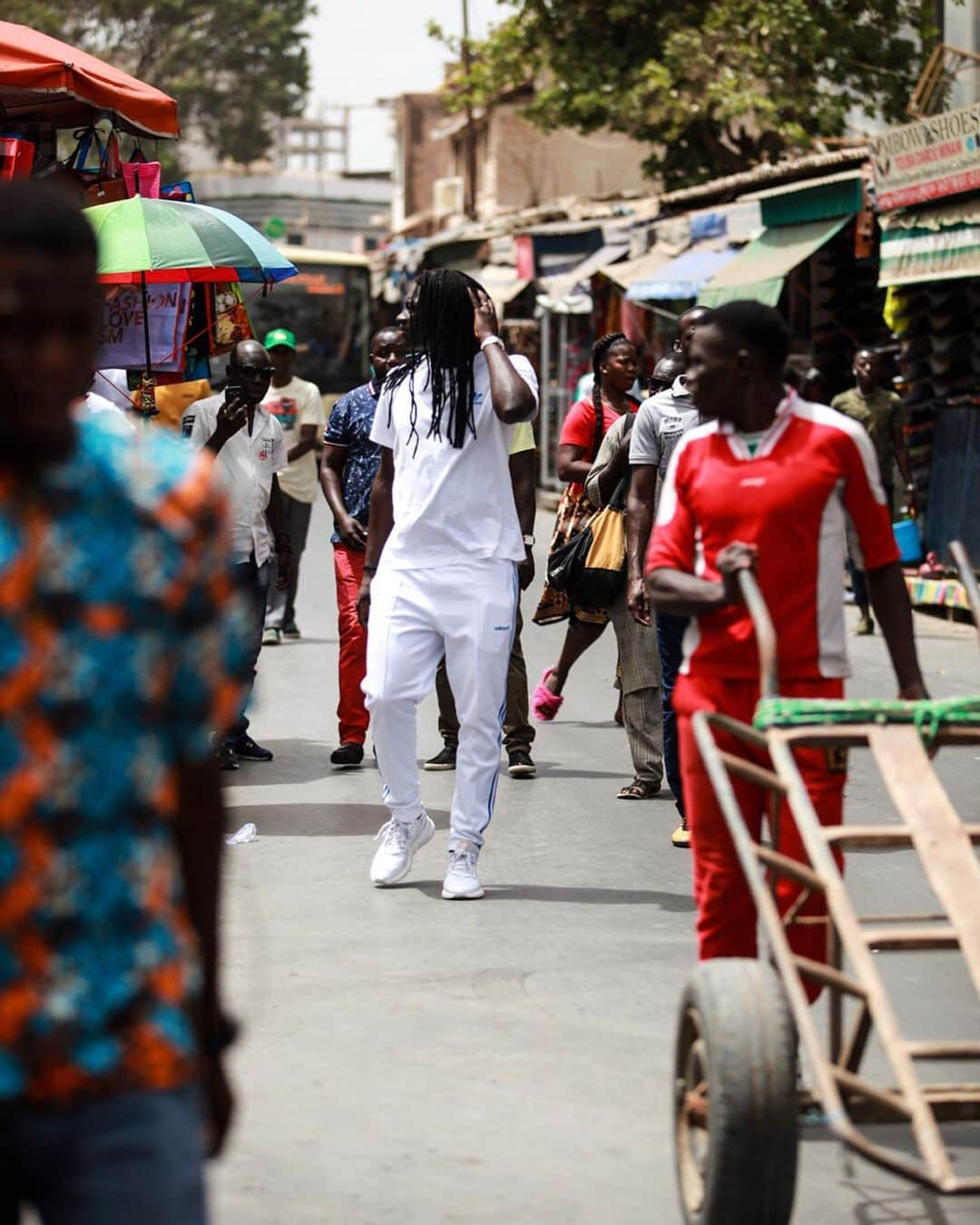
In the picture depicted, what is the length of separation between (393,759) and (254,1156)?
2.31 meters

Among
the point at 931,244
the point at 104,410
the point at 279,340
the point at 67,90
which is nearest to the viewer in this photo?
the point at 104,410

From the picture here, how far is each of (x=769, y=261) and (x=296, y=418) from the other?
16.6 ft

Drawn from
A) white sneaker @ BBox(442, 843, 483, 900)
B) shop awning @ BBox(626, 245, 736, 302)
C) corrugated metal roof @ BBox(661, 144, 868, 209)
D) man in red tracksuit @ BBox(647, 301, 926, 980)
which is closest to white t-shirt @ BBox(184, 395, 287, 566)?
white sneaker @ BBox(442, 843, 483, 900)

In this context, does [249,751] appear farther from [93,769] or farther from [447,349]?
[93,769]

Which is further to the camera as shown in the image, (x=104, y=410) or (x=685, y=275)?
(x=685, y=275)

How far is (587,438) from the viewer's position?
892 centimetres

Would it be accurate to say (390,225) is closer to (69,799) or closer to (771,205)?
(771,205)

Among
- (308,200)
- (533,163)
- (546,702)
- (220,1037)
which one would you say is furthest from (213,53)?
(220,1037)

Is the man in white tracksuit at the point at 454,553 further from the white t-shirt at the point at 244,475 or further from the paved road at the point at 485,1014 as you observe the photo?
the white t-shirt at the point at 244,475

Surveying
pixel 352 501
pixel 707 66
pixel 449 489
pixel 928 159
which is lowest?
pixel 352 501

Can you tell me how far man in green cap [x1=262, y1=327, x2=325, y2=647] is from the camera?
42.4ft

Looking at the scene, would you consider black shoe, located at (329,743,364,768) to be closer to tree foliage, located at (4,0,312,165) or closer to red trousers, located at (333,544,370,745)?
red trousers, located at (333,544,370,745)

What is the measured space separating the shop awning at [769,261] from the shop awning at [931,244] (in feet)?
3.91

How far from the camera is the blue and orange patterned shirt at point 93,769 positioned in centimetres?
201
